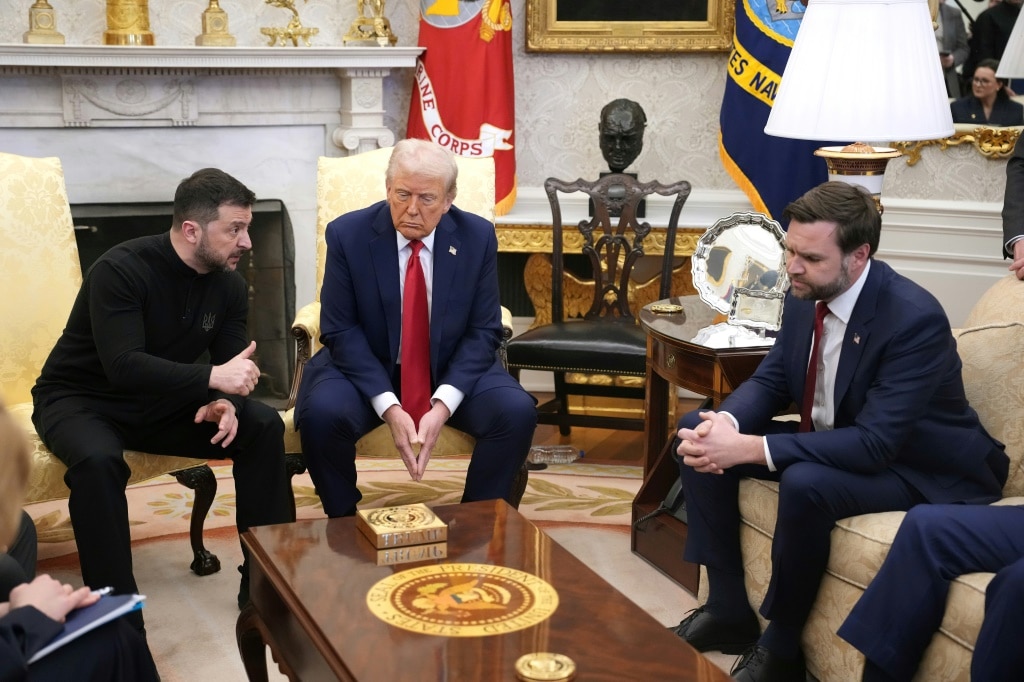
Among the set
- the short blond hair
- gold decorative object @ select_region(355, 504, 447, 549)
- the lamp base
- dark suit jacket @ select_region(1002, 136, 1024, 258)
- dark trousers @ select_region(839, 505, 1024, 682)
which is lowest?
dark trousers @ select_region(839, 505, 1024, 682)

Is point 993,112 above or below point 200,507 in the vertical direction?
above

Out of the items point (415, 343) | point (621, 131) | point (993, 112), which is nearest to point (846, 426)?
point (415, 343)

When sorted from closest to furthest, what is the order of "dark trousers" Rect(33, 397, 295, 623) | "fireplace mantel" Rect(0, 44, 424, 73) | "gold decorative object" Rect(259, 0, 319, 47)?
"dark trousers" Rect(33, 397, 295, 623)
"fireplace mantel" Rect(0, 44, 424, 73)
"gold decorative object" Rect(259, 0, 319, 47)

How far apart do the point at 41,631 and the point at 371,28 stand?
3.70 metres

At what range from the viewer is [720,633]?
9.84 feet

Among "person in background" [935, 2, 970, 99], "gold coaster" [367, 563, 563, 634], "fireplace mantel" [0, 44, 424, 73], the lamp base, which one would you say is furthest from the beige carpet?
"person in background" [935, 2, 970, 99]

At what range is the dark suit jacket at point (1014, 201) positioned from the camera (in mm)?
3523

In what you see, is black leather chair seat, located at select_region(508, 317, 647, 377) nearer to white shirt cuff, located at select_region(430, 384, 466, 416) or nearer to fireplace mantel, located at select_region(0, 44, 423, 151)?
white shirt cuff, located at select_region(430, 384, 466, 416)

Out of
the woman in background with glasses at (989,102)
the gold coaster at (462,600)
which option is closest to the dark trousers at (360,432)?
the gold coaster at (462,600)

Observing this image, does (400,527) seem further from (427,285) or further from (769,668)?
(427,285)

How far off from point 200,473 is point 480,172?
1408mm

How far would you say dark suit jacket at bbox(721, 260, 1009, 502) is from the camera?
266 cm

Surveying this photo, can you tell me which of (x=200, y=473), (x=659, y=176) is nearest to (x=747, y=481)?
(x=200, y=473)

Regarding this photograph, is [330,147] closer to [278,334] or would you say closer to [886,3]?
[278,334]
